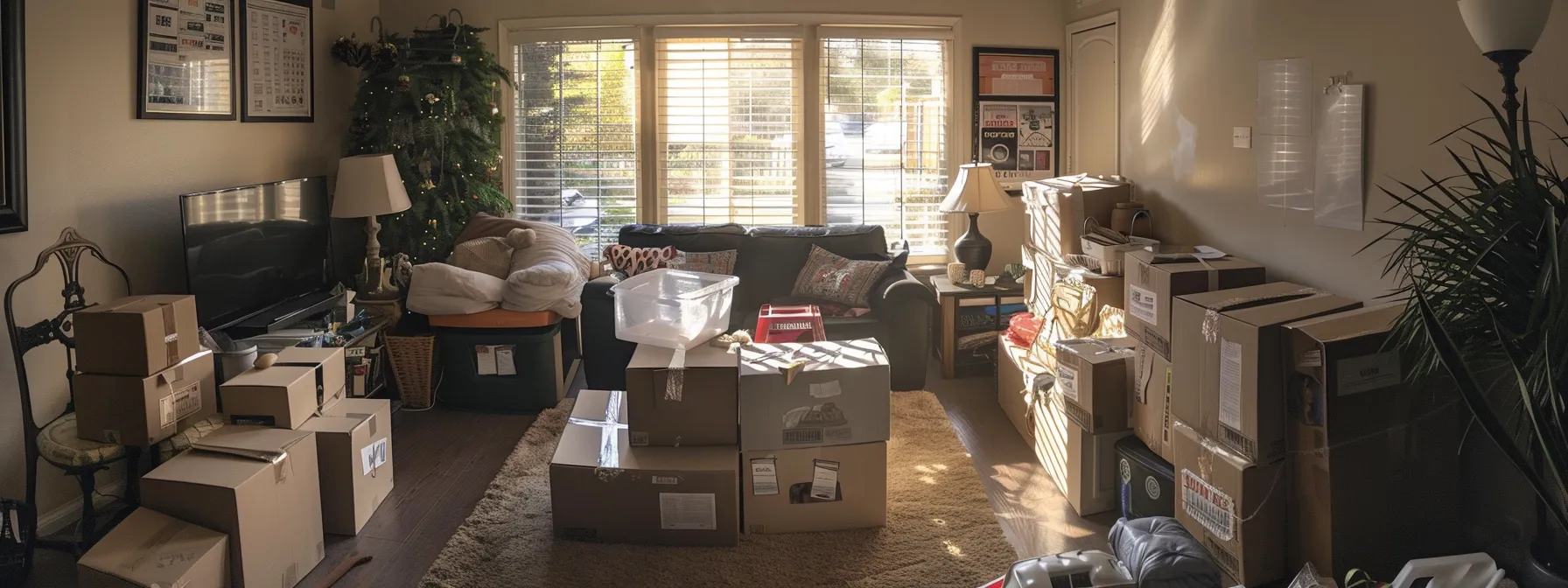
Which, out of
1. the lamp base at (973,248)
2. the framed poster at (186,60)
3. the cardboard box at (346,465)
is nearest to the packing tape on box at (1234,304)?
the lamp base at (973,248)

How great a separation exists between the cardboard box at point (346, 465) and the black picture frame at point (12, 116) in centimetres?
112

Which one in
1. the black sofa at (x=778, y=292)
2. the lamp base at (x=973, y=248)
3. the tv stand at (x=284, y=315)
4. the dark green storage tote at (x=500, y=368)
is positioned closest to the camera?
the tv stand at (x=284, y=315)

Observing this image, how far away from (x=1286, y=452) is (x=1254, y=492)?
0.14 m

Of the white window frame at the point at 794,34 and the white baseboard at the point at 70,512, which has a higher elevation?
the white window frame at the point at 794,34

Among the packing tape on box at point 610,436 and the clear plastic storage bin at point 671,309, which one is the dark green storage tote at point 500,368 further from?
the clear plastic storage bin at point 671,309

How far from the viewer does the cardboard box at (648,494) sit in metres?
3.27

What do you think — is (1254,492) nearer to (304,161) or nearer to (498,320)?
(498,320)

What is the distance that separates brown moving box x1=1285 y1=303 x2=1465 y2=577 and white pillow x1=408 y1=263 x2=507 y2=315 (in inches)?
134

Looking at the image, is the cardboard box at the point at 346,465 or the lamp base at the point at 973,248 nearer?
the cardboard box at the point at 346,465

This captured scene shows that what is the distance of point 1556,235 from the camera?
2.00m

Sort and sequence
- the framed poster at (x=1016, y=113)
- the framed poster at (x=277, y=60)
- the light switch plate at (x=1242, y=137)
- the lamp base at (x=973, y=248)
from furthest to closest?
the framed poster at (x=1016, y=113) < the lamp base at (x=973, y=248) < the framed poster at (x=277, y=60) < the light switch plate at (x=1242, y=137)

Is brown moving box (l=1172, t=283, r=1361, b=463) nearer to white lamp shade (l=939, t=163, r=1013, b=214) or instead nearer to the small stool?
the small stool

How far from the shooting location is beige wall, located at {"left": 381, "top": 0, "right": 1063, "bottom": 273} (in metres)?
5.93

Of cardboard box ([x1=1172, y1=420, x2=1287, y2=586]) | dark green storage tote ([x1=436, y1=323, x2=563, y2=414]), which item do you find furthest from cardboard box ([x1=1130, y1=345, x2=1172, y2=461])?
dark green storage tote ([x1=436, y1=323, x2=563, y2=414])
